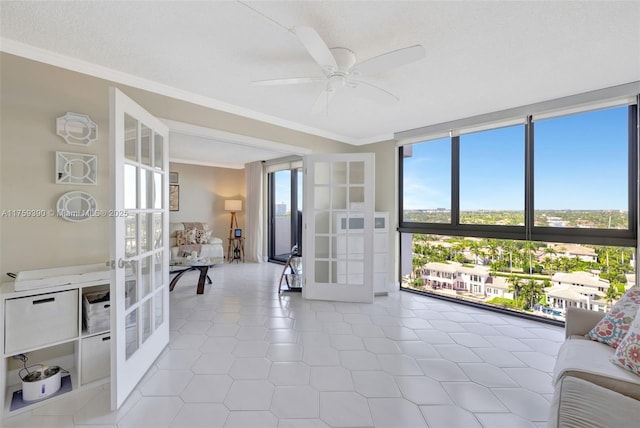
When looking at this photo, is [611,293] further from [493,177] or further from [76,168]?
[76,168]

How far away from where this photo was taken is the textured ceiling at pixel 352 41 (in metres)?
1.52

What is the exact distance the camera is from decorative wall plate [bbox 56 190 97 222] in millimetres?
1964

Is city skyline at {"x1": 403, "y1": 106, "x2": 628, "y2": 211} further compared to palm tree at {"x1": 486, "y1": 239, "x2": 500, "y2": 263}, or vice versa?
palm tree at {"x1": 486, "y1": 239, "x2": 500, "y2": 263}

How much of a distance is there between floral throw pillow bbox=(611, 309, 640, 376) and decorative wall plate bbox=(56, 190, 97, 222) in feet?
11.3

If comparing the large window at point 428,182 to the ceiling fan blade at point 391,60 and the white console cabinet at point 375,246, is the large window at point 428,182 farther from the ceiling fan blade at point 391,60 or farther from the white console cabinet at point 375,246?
the ceiling fan blade at point 391,60

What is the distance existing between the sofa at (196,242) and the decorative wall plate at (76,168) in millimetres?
3787

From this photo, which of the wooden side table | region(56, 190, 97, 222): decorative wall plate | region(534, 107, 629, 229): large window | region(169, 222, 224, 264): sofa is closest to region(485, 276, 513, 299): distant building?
region(534, 107, 629, 229): large window

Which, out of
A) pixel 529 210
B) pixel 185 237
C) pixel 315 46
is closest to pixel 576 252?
pixel 529 210

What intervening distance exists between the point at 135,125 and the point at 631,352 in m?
3.17

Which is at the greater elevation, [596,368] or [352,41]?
[352,41]

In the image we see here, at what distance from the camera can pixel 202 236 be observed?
6066 millimetres

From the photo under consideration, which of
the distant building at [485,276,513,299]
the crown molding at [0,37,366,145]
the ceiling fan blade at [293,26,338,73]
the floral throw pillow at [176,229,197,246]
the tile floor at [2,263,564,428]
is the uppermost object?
the crown molding at [0,37,366,145]

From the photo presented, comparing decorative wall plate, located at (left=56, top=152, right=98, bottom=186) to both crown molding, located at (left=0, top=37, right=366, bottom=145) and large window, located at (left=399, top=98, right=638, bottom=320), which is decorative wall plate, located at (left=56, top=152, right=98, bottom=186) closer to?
crown molding, located at (left=0, top=37, right=366, bottom=145)

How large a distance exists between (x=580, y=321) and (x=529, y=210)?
62.0 inches
